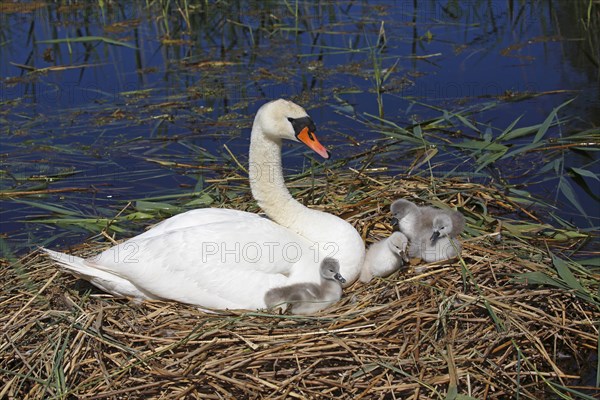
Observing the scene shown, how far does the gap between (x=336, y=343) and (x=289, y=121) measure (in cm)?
152

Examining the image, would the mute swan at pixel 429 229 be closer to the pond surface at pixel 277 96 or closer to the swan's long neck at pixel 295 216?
the swan's long neck at pixel 295 216

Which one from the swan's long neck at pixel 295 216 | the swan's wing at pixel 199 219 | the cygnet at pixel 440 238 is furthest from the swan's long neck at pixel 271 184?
the cygnet at pixel 440 238

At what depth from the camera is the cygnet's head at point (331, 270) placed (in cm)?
560

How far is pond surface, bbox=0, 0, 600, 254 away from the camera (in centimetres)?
782

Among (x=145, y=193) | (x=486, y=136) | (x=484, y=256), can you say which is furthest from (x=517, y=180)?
(x=145, y=193)

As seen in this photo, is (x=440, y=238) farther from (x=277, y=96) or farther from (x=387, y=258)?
(x=277, y=96)

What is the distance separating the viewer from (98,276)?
571 cm

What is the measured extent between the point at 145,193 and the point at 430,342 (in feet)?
12.3

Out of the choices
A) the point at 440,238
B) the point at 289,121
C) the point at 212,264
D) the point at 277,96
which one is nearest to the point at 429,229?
the point at 440,238

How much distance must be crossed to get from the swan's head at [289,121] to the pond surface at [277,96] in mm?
1702

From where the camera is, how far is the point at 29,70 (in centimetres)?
1155

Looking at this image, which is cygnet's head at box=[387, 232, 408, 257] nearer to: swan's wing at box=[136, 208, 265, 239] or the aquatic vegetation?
the aquatic vegetation

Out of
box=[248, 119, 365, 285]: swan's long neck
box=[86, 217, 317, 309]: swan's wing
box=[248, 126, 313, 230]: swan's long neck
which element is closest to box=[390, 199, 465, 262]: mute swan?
box=[248, 119, 365, 285]: swan's long neck

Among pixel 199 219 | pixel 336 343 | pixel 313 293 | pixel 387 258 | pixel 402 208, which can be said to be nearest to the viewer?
pixel 336 343
